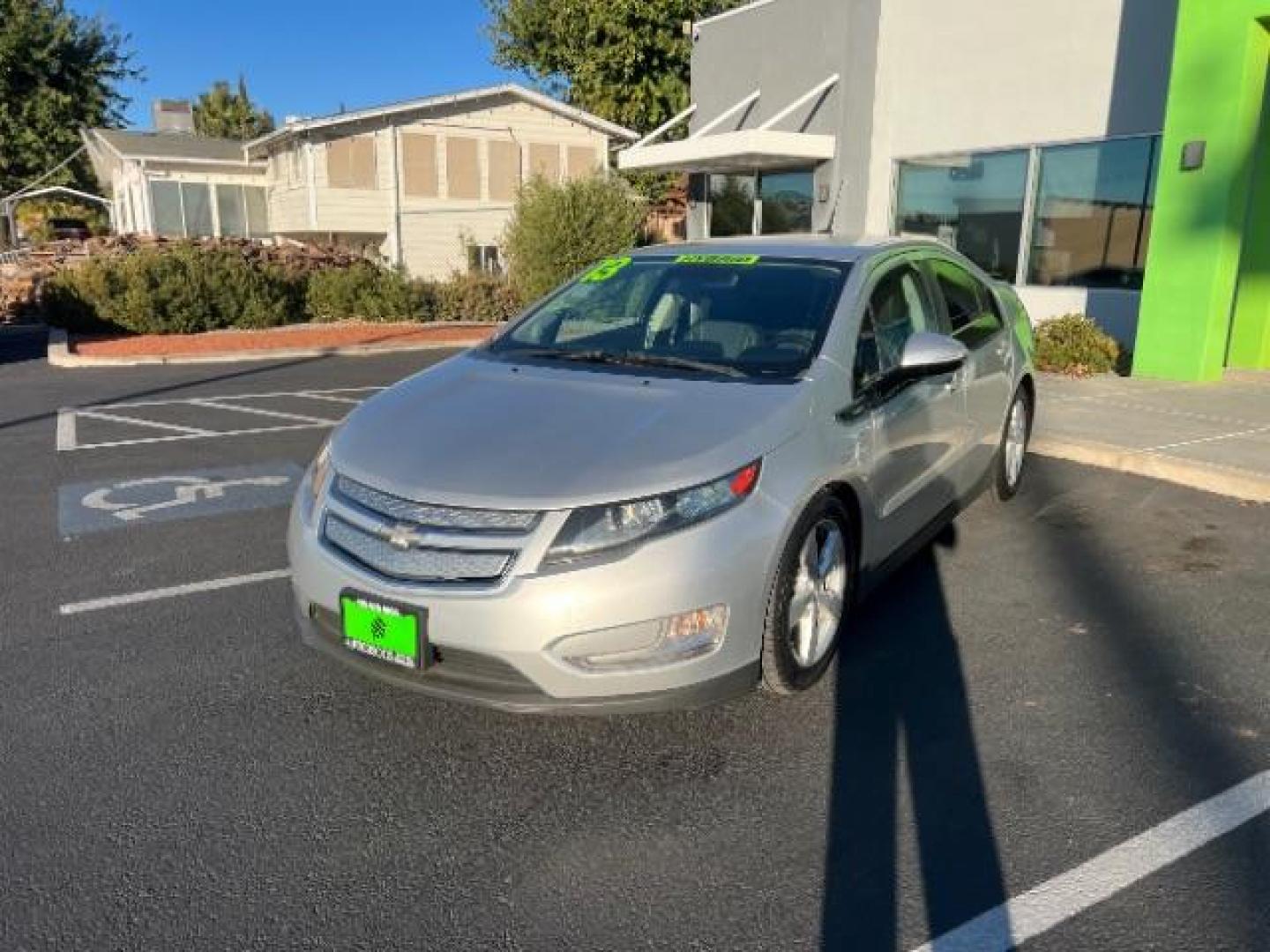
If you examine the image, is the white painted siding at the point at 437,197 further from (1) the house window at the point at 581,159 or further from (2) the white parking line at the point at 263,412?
(2) the white parking line at the point at 263,412

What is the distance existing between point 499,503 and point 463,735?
0.92m

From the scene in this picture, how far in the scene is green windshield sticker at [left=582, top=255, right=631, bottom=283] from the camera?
4.73m

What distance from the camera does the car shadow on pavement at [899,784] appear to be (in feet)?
8.01

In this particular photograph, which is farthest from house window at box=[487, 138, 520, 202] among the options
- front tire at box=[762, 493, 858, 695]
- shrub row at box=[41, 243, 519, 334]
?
front tire at box=[762, 493, 858, 695]

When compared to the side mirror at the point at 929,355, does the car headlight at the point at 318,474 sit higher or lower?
lower

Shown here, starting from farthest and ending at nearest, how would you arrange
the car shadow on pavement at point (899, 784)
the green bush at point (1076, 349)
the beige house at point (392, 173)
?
the beige house at point (392, 173) → the green bush at point (1076, 349) → the car shadow on pavement at point (899, 784)

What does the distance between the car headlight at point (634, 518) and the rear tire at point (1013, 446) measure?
10.4ft

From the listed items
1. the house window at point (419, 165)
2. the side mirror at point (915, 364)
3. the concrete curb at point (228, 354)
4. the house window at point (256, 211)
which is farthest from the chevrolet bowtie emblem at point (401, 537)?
the house window at point (256, 211)

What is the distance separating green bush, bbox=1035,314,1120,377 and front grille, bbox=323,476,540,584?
909 centimetres

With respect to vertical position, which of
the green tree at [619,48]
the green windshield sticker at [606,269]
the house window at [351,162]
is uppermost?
the green tree at [619,48]

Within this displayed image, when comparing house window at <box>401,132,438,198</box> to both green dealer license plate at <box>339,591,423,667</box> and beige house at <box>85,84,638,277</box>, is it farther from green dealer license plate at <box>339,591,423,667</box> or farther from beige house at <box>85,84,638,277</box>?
green dealer license plate at <box>339,591,423,667</box>


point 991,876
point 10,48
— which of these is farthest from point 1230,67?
point 10,48

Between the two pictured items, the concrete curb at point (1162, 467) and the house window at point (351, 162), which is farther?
the house window at point (351, 162)

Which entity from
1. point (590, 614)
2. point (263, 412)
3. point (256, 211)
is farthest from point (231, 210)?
point (590, 614)
